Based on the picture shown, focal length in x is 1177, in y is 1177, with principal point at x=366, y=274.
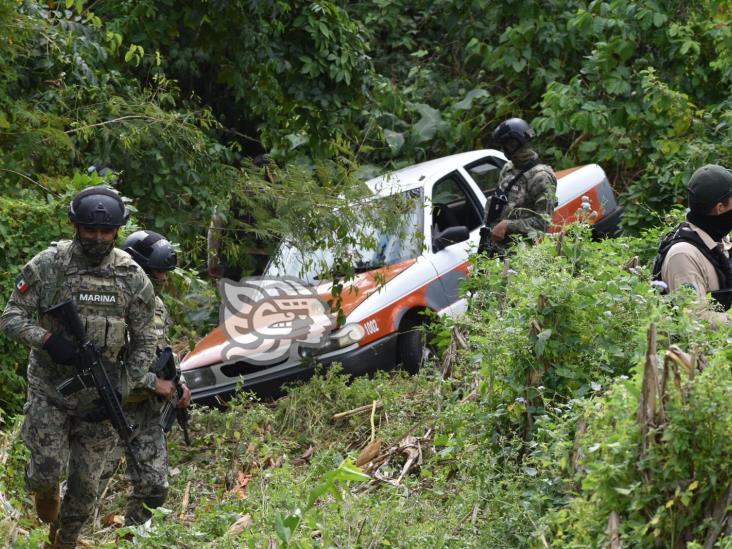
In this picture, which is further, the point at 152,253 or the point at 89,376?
the point at 152,253

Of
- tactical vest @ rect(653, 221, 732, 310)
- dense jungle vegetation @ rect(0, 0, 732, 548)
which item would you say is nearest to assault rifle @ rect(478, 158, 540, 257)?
dense jungle vegetation @ rect(0, 0, 732, 548)

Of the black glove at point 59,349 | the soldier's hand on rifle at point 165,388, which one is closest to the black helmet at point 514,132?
the soldier's hand on rifle at point 165,388

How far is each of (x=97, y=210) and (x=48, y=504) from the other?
5.12 feet

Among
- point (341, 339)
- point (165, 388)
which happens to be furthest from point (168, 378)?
point (341, 339)

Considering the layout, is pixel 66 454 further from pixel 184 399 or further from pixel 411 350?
pixel 411 350

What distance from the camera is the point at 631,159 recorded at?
487 inches

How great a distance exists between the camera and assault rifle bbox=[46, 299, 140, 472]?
5.79 metres

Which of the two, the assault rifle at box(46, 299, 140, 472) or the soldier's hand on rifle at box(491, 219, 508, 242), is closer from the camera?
the assault rifle at box(46, 299, 140, 472)

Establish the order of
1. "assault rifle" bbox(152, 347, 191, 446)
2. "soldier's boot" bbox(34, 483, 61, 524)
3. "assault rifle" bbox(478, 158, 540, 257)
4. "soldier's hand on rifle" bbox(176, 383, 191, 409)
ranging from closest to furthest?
"soldier's boot" bbox(34, 483, 61, 524)
"assault rifle" bbox(152, 347, 191, 446)
"soldier's hand on rifle" bbox(176, 383, 191, 409)
"assault rifle" bbox(478, 158, 540, 257)

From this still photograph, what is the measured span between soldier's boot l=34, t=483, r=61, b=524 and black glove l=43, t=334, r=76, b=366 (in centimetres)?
71

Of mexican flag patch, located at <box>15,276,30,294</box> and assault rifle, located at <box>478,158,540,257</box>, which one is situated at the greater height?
mexican flag patch, located at <box>15,276,30,294</box>

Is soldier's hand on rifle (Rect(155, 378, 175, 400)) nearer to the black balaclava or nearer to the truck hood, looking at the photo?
the truck hood

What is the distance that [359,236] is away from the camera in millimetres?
8820

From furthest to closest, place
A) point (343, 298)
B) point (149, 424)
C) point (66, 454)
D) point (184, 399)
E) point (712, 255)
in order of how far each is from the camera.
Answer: point (343, 298), point (184, 399), point (149, 424), point (66, 454), point (712, 255)
